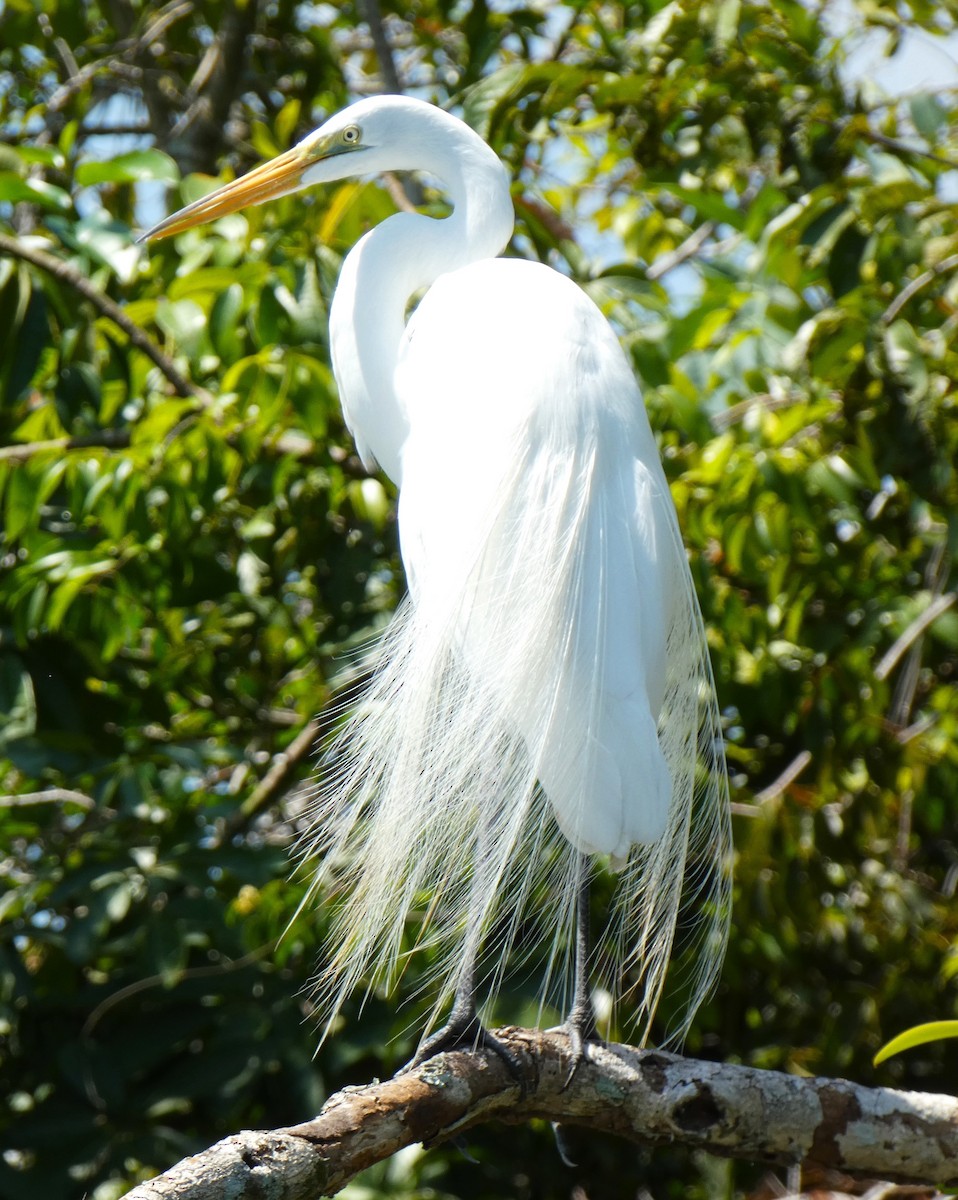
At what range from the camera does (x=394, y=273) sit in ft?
6.81

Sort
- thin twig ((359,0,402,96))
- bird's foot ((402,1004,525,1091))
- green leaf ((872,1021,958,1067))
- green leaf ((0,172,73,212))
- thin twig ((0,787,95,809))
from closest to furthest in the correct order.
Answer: green leaf ((872,1021,958,1067)) → bird's foot ((402,1004,525,1091)) → green leaf ((0,172,73,212)) → thin twig ((0,787,95,809)) → thin twig ((359,0,402,96))

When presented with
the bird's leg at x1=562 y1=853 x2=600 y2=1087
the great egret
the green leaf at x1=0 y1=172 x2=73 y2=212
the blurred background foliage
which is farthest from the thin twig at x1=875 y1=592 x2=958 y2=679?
the green leaf at x1=0 y1=172 x2=73 y2=212

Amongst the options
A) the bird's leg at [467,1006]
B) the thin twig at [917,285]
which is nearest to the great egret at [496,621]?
the bird's leg at [467,1006]

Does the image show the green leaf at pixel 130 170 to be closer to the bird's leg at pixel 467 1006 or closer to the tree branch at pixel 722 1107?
the bird's leg at pixel 467 1006

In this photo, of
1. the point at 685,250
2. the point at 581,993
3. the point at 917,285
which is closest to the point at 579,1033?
the point at 581,993

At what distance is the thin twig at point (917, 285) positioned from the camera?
2.20 metres

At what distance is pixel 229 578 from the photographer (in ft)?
8.00

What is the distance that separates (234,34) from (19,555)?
1642 millimetres

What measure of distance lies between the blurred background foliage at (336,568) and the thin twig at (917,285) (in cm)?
1

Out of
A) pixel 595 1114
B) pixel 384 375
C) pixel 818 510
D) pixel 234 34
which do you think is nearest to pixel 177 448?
pixel 384 375

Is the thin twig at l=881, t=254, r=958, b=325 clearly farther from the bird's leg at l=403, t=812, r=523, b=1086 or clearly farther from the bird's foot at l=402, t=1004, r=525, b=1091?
the bird's foot at l=402, t=1004, r=525, b=1091

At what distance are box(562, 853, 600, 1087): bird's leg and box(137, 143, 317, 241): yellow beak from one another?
1142 mm

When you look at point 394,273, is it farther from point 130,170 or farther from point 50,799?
point 50,799

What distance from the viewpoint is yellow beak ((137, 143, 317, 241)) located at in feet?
6.89
